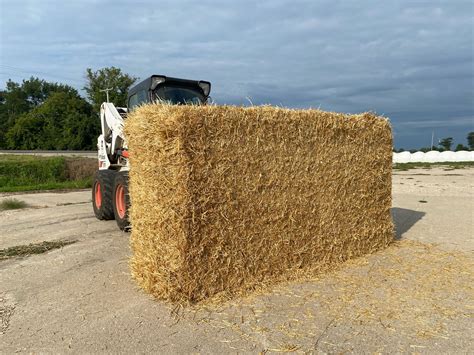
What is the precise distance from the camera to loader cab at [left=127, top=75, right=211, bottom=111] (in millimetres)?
7270

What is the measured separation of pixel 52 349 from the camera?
3.45 m

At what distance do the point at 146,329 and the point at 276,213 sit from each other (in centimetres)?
205

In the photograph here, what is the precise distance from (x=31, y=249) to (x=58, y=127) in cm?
4964

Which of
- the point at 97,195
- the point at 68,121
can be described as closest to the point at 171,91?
the point at 97,195

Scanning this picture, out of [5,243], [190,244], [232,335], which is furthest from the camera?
[5,243]

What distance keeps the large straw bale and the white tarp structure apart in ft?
151

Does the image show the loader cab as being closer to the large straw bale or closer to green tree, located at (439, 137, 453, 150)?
the large straw bale

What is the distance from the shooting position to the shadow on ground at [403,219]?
8.20m

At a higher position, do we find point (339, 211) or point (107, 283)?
point (339, 211)

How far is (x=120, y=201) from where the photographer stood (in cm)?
798

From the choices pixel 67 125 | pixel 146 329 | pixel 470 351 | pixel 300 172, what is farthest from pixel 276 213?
pixel 67 125

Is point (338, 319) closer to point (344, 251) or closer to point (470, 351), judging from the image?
point (470, 351)

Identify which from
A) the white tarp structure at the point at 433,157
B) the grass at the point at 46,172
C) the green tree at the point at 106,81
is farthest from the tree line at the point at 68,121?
the white tarp structure at the point at 433,157

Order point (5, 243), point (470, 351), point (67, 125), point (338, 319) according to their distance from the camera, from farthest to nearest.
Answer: point (67, 125) → point (5, 243) → point (338, 319) → point (470, 351)
